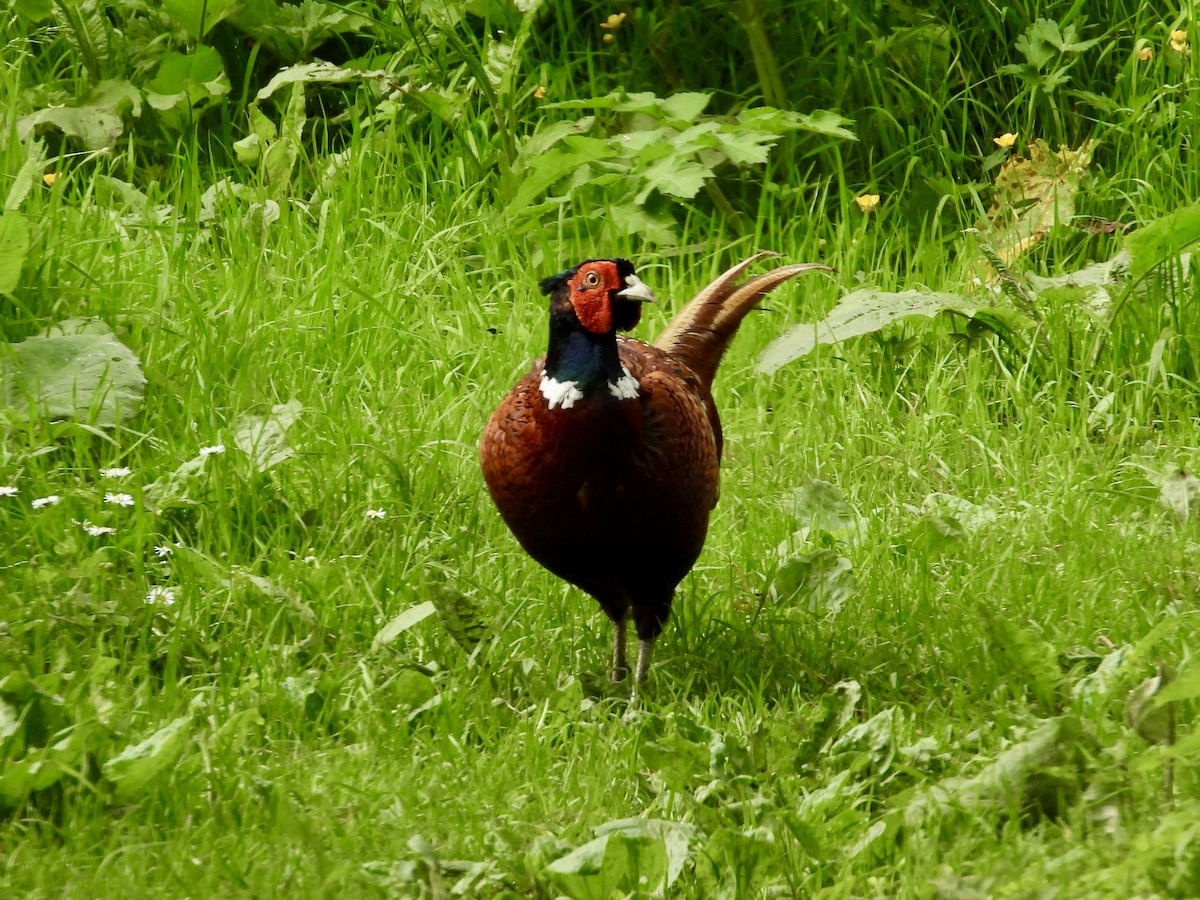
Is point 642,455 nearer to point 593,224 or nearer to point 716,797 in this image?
point 716,797

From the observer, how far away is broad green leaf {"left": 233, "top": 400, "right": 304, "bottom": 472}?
384 centimetres

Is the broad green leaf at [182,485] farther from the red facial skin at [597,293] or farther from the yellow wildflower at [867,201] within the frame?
the yellow wildflower at [867,201]

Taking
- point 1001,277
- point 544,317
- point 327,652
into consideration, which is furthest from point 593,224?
point 327,652

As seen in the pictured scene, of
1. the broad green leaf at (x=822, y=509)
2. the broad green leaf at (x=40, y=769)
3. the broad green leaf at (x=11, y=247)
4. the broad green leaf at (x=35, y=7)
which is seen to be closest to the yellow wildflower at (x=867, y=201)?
the broad green leaf at (x=822, y=509)

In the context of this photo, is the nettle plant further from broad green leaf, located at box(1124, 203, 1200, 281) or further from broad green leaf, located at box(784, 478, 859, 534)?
broad green leaf, located at box(784, 478, 859, 534)

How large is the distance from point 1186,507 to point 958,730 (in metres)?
1.20

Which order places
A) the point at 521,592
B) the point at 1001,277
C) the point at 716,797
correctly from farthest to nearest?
the point at 1001,277 → the point at 521,592 → the point at 716,797

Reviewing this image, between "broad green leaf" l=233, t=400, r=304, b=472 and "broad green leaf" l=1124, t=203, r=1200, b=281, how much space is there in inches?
94.7

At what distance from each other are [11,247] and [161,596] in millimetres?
1187

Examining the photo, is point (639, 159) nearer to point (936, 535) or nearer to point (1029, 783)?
point (936, 535)

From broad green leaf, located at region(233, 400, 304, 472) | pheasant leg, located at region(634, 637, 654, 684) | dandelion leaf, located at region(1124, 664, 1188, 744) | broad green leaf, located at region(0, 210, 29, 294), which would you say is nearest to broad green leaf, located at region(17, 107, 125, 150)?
broad green leaf, located at region(0, 210, 29, 294)

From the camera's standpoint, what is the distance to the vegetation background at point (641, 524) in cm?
260

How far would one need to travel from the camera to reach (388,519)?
3.88 meters

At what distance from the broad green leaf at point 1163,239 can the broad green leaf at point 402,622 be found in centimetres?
234
